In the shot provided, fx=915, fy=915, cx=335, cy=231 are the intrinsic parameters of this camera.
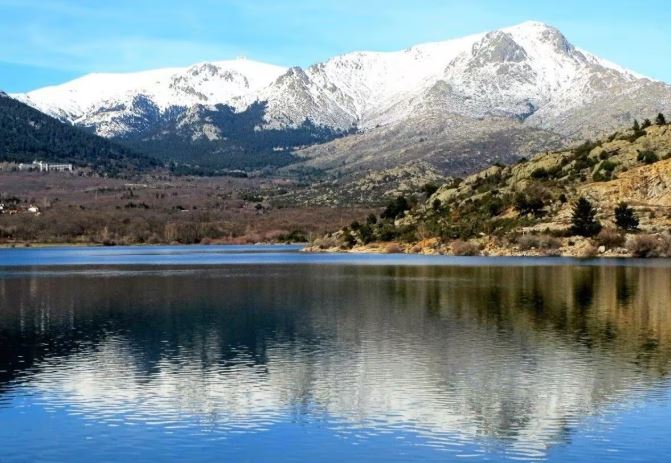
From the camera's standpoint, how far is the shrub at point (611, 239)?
144 metres

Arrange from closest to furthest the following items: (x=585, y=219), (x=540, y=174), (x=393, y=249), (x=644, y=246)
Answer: (x=644, y=246) < (x=585, y=219) < (x=540, y=174) < (x=393, y=249)

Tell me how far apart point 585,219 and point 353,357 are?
10912 cm

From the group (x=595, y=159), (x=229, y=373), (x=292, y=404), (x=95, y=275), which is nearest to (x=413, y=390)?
(x=292, y=404)

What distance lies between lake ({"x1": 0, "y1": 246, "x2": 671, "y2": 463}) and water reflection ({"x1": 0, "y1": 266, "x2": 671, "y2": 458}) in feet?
0.46

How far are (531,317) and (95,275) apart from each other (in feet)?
223

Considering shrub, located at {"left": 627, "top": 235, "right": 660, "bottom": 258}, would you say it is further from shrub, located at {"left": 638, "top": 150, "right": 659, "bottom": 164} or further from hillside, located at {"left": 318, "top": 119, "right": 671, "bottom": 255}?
shrub, located at {"left": 638, "top": 150, "right": 659, "bottom": 164}

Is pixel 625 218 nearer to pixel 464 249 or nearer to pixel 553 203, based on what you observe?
pixel 553 203

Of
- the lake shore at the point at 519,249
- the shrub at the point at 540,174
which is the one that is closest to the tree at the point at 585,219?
the lake shore at the point at 519,249

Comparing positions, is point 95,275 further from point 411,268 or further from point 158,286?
point 411,268

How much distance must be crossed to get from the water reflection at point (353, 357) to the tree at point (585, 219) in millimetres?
61477

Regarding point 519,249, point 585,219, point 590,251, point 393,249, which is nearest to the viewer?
point 585,219

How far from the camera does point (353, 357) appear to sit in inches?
1732

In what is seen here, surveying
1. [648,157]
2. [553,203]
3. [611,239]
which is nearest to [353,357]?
[611,239]

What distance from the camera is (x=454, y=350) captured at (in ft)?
151
